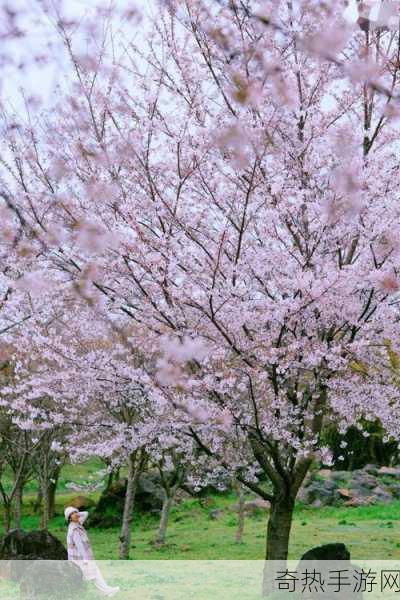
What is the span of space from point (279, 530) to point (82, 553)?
3195mm

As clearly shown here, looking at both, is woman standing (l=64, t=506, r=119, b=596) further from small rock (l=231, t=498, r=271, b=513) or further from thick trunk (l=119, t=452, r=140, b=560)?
small rock (l=231, t=498, r=271, b=513)

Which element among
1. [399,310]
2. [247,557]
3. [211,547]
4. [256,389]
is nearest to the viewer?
[399,310]

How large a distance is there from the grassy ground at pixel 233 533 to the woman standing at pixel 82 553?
485cm

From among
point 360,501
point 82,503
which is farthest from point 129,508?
point 82,503

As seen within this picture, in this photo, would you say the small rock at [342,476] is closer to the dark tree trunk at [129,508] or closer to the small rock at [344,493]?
the small rock at [344,493]

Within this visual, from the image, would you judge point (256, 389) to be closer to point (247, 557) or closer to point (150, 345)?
point (150, 345)

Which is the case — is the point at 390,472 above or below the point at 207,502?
above

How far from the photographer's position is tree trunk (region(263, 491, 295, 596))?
26.0 ft

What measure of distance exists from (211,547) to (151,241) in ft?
36.1

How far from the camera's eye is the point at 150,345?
26.2 ft

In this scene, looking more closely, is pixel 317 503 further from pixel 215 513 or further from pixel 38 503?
pixel 38 503

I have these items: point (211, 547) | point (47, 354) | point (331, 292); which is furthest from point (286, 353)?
point (211, 547)

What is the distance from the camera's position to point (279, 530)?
8031 millimetres

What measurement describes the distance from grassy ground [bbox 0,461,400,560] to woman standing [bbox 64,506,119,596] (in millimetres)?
4846
